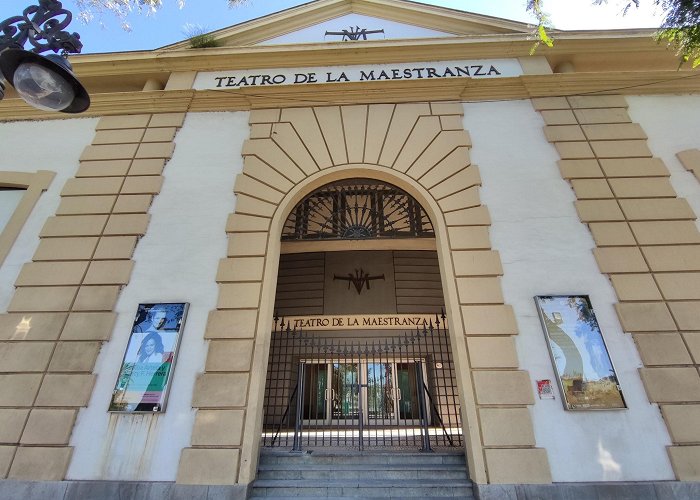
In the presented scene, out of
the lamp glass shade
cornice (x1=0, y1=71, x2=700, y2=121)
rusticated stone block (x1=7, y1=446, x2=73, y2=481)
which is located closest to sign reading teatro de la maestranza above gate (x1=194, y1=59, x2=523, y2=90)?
cornice (x1=0, y1=71, x2=700, y2=121)

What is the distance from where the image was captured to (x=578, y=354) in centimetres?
500

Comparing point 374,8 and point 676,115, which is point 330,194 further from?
point 676,115

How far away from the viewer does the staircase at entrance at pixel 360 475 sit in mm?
4641

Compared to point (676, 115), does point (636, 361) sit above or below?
below

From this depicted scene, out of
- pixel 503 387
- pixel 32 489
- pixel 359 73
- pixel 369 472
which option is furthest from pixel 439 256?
pixel 32 489

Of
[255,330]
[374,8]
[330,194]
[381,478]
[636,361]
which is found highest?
[374,8]

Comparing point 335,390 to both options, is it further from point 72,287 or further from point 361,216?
point 72,287

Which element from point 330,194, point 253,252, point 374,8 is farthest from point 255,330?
point 374,8

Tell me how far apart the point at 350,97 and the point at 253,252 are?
397 centimetres

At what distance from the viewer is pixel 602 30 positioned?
7.87 m

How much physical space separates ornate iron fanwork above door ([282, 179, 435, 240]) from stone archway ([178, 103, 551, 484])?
36cm

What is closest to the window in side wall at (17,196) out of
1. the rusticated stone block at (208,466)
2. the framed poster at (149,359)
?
the framed poster at (149,359)

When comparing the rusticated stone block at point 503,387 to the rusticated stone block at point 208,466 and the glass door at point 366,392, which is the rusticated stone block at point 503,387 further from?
the glass door at point 366,392

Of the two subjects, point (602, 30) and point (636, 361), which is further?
point (602, 30)
